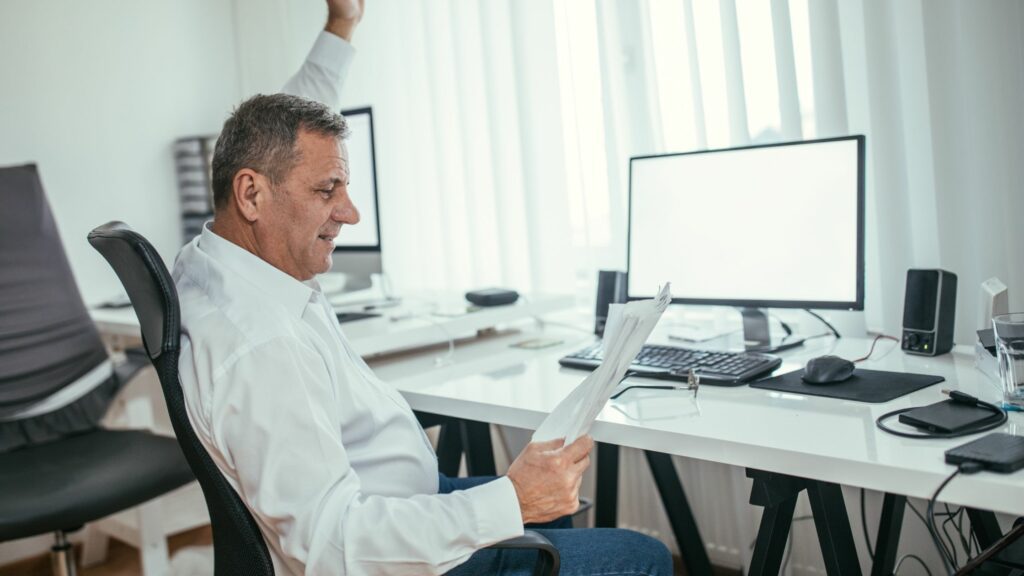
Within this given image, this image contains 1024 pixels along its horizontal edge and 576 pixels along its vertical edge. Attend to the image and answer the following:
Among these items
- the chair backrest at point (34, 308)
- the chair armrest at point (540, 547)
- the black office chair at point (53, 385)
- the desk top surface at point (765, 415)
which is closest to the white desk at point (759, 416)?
the desk top surface at point (765, 415)

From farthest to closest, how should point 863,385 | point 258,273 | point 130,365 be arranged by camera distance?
point 130,365, point 863,385, point 258,273

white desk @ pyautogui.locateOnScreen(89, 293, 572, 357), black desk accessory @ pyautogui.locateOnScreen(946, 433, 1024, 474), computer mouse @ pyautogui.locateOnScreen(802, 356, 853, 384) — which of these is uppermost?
white desk @ pyautogui.locateOnScreen(89, 293, 572, 357)

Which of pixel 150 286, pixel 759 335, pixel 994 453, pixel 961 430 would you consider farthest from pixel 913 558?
pixel 150 286

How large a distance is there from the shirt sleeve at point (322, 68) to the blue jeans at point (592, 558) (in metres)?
1.11

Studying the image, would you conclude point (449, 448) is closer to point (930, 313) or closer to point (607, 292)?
point (607, 292)

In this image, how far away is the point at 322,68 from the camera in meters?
1.96

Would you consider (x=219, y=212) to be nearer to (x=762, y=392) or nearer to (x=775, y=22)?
(x=762, y=392)

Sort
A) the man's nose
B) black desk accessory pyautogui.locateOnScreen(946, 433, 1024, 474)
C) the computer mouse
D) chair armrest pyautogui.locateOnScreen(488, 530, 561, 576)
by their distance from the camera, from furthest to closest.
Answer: the computer mouse < the man's nose < chair armrest pyautogui.locateOnScreen(488, 530, 561, 576) < black desk accessory pyautogui.locateOnScreen(946, 433, 1024, 474)

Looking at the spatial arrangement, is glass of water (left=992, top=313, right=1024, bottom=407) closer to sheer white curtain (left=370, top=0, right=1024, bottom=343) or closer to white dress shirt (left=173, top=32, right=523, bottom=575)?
sheer white curtain (left=370, top=0, right=1024, bottom=343)

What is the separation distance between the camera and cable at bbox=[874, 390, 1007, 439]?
111 cm

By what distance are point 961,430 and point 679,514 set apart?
888 mm

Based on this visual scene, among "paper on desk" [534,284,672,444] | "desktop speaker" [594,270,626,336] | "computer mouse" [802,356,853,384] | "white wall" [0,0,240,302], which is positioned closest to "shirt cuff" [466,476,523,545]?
"paper on desk" [534,284,672,444]

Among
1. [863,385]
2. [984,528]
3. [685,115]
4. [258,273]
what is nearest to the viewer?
[258,273]

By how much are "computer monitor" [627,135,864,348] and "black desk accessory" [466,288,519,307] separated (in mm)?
403
